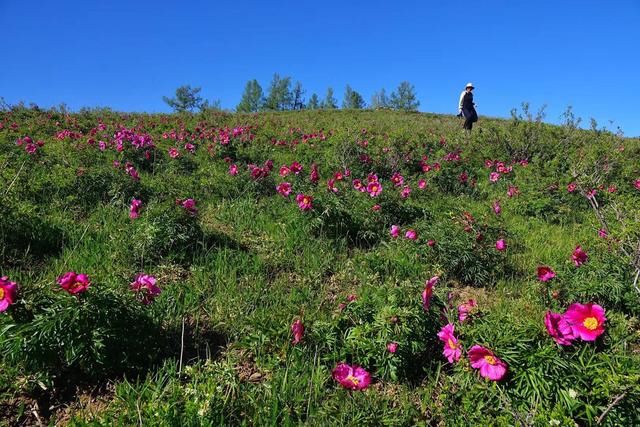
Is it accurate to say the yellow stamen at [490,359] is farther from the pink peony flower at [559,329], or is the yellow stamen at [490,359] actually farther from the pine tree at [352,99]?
the pine tree at [352,99]

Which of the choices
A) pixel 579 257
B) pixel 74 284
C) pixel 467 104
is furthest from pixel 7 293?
pixel 467 104

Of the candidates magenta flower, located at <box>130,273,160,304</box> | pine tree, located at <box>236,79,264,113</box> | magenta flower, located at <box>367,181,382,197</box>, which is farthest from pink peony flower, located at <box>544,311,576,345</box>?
pine tree, located at <box>236,79,264,113</box>

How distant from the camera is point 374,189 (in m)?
4.81

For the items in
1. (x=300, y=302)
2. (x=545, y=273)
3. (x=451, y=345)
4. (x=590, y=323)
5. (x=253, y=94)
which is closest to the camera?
(x=590, y=323)

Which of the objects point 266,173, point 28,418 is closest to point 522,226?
point 266,173

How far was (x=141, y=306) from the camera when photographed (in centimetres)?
237

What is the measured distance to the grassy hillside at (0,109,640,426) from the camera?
198cm

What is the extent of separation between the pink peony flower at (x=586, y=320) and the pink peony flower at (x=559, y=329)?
2 cm

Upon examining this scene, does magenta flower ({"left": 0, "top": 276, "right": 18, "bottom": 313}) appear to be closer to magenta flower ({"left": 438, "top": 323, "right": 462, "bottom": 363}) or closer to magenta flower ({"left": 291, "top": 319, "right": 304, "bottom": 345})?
magenta flower ({"left": 291, "top": 319, "right": 304, "bottom": 345})

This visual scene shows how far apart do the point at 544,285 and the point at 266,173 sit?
11.3ft

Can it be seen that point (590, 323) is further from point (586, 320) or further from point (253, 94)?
point (253, 94)

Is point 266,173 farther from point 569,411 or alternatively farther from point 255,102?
point 255,102

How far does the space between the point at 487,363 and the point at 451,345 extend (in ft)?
0.69

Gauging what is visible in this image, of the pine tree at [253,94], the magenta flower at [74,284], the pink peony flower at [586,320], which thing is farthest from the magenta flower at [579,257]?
the pine tree at [253,94]
